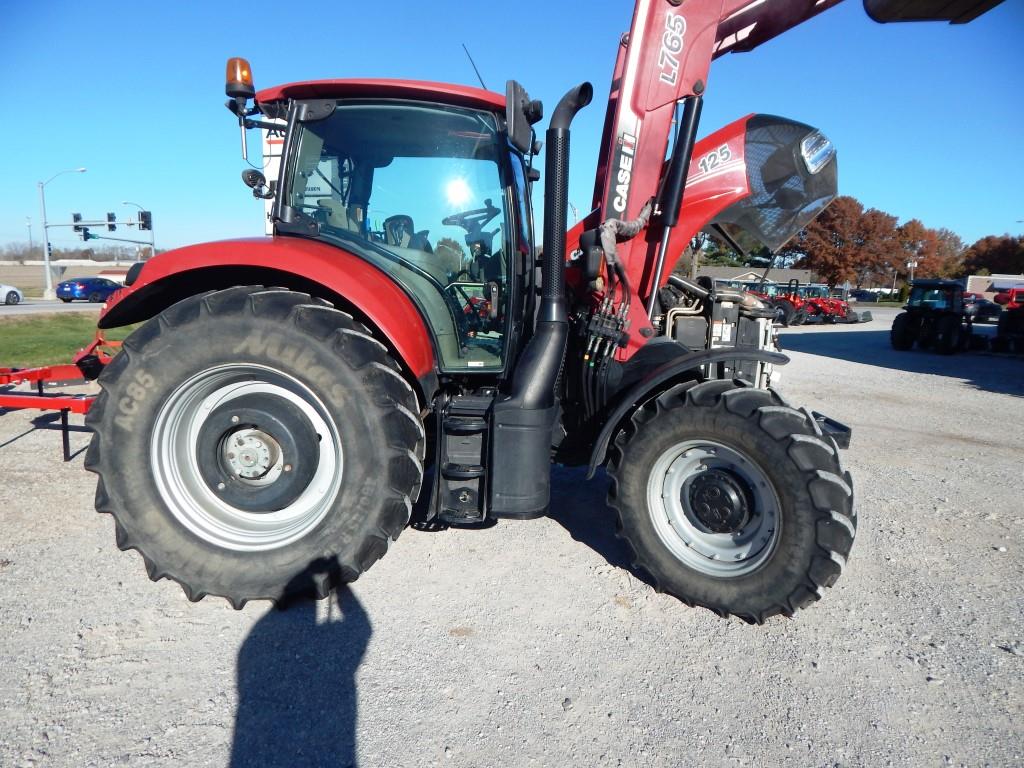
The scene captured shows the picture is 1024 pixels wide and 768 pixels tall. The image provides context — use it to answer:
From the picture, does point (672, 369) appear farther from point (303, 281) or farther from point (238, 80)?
point (238, 80)

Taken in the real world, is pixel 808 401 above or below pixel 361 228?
below

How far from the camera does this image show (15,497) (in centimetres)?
408

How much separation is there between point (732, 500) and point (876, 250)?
54871mm

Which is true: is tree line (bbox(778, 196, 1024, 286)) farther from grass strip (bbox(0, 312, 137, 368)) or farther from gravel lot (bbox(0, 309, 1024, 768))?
gravel lot (bbox(0, 309, 1024, 768))

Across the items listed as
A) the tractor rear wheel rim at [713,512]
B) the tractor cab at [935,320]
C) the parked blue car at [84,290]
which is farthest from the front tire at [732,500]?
the parked blue car at [84,290]

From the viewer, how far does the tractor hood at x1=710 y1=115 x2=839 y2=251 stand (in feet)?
11.2

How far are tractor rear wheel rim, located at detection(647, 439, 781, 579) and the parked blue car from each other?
1265 inches

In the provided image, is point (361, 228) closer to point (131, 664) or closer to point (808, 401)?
point (131, 664)

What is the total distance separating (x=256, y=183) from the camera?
11.3 feet

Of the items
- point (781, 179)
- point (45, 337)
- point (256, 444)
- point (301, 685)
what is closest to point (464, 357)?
point (256, 444)

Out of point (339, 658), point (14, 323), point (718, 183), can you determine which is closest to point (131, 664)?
point (339, 658)

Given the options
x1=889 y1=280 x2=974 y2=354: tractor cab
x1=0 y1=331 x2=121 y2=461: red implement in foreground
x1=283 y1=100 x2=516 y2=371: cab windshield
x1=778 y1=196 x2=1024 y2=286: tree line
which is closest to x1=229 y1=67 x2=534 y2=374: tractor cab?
x1=283 y1=100 x2=516 y2=371: cab windshield

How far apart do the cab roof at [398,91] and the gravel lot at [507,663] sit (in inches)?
93.5

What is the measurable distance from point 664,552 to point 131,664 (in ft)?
7.50
